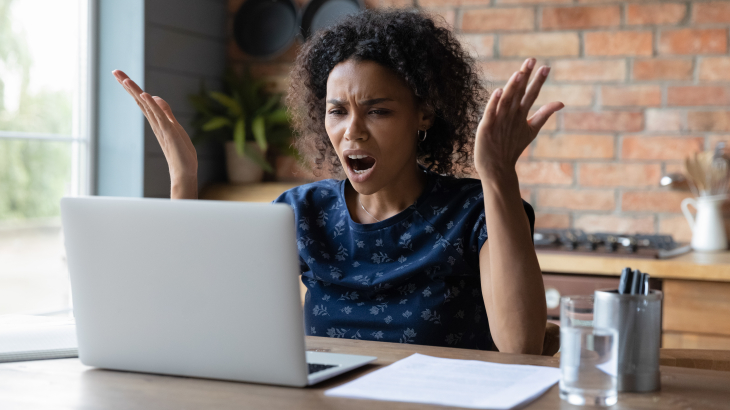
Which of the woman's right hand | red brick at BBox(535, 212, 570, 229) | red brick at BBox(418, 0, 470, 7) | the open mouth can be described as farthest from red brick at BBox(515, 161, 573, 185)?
the woman's right hand

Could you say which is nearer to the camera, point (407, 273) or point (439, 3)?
point (407, 273)

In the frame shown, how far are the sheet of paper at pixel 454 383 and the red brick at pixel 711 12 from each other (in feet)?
6.70

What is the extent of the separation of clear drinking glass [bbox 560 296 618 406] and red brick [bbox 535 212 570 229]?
198 cm

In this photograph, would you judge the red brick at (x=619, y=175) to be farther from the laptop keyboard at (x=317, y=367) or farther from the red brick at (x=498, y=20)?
the laptop keyboard at (x=317, y=367)

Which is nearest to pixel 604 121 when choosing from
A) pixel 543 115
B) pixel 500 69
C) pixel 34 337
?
pixel 500 69

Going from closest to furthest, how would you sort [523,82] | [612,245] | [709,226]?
[523,82]
[612,245]
[709,226]

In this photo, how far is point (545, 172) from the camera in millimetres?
2803

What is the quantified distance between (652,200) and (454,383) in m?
2.02

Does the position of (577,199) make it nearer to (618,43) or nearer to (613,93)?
(613,93)

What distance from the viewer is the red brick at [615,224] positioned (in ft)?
8.86

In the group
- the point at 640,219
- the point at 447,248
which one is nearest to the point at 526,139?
the point at 447,248

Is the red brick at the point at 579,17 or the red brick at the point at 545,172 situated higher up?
the red brick at the point at 579,17

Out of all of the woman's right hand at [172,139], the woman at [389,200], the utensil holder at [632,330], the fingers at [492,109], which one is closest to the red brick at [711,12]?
the woman at [389,200]

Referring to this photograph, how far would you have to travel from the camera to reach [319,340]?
122 cm
